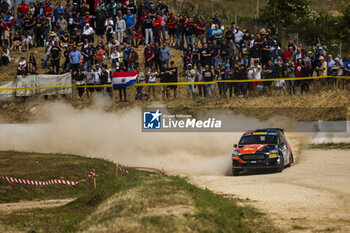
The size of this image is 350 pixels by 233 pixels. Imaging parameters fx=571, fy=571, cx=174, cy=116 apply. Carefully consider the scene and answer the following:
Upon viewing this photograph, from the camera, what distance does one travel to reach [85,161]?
2238cm

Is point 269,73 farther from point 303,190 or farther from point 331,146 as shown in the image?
point 303,190

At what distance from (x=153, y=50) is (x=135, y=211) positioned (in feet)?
64.3

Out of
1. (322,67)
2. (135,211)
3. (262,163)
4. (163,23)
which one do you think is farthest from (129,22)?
(135,211)

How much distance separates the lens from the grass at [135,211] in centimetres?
1077

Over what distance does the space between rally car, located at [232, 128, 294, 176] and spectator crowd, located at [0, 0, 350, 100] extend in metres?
6.05

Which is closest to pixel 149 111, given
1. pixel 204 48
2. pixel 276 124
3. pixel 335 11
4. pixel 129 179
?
pixel 204 48

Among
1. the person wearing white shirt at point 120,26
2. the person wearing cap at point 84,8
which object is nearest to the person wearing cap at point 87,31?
the person wearing cap at point 84,8

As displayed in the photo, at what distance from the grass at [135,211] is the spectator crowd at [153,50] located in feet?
36.8

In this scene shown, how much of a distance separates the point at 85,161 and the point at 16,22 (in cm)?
1811

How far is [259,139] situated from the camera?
2148 cm

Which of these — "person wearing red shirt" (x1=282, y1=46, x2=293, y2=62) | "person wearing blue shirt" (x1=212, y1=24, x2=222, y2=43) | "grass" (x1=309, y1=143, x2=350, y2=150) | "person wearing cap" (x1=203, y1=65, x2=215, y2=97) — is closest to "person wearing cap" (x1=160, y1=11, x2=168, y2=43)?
"person wearing blue shirt" (x1=212, y1=24, x2=222, y2=43)

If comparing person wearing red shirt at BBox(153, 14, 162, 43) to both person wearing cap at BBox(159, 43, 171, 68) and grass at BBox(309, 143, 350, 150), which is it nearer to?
person wearing cap at BBox(159, 43, 171, 68)

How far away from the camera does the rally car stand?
20.6 m

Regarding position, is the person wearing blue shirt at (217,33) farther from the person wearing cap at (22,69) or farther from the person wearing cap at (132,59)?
the person wearing cap at (22,69)
